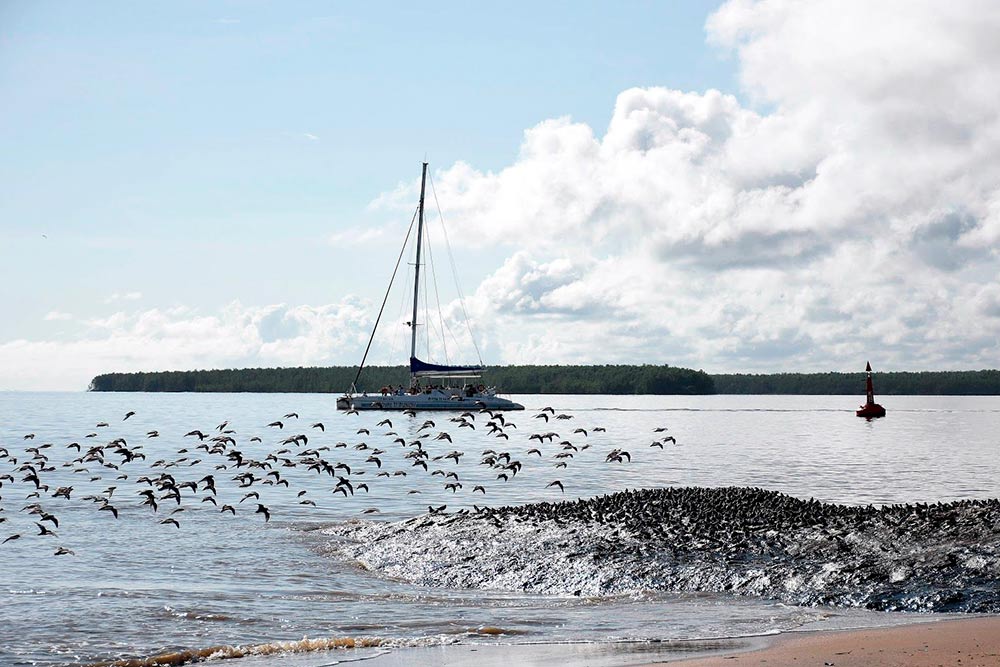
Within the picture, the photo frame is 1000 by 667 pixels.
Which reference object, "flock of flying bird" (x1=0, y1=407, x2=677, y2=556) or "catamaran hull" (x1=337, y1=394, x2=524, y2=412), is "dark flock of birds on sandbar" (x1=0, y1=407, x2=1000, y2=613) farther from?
"catamaran hull" (x1=337, y1=394, x2=524, y2=412)

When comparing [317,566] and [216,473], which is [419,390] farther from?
[317,566]

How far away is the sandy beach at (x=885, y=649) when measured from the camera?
13.3 metres

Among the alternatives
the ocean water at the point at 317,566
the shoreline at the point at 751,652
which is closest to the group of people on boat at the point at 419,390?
the ocean water at the point at 317,566

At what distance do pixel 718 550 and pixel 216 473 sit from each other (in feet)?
104

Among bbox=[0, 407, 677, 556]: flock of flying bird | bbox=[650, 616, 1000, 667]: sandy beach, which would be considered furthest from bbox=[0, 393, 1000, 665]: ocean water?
bbox=[650, 616, 1000, 667]: sandy beach

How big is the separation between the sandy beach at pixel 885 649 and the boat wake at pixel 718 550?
2.15 metres

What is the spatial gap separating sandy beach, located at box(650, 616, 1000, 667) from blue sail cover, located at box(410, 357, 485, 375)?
3206 inches

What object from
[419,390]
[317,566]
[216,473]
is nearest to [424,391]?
[419,390]

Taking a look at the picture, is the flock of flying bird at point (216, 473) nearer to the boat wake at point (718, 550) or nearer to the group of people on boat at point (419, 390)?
the boat wake at point (718, 550)

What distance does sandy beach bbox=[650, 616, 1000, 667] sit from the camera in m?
13.3

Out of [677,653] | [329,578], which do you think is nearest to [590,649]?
[677,653]

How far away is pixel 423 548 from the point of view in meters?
23.5

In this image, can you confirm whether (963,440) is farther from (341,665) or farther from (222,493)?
(341,665)

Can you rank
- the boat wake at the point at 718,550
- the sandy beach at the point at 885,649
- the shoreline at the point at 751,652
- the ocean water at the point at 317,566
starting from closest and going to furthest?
1. the sandy beach at the point at 885,649
2. the shoreline at the point at 751,652
3. the ocean water at the point at 317,566
4. the boat wake at the point at 718,550
